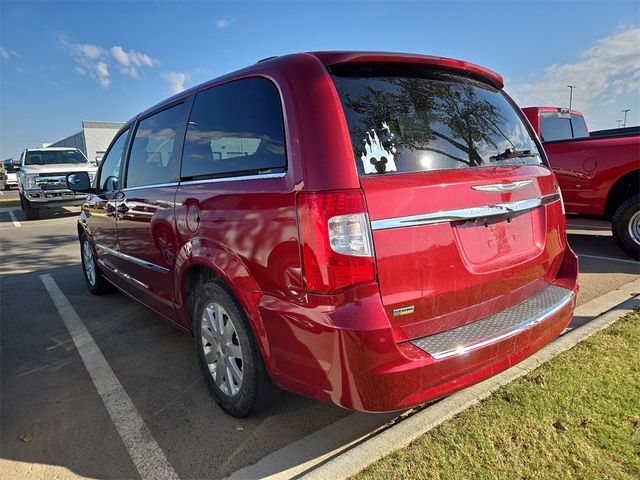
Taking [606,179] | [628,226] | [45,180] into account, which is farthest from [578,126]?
[45,180]

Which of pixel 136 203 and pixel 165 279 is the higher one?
pixel 136 203

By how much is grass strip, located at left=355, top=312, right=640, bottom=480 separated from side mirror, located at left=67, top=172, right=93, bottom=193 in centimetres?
416

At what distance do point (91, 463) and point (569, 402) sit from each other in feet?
8.44

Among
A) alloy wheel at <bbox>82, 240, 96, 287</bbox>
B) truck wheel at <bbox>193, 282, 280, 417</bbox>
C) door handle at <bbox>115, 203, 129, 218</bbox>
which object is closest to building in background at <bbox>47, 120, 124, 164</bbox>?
alloy wheel at <bbox>82, 240, 96, 287</bbox>

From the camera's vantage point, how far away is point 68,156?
49.9 ft

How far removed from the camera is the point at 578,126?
7.93 m

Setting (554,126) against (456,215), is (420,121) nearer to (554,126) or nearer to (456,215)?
(456,215)

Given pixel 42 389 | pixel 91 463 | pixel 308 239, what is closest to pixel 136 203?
pixel 42 389

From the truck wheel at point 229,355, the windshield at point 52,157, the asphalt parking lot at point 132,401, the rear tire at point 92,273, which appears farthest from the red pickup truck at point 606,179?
the windshield at point 52,157

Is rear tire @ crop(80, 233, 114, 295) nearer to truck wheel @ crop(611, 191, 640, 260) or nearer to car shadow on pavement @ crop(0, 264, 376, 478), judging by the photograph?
car shadow on pavement @ crop(0, 264, 376, 478)

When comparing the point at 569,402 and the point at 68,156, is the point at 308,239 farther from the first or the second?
the point at 68,156

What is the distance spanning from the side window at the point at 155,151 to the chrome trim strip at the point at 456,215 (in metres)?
1.67

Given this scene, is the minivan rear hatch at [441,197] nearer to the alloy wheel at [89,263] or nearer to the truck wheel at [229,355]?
the truck wheel at [229,355]

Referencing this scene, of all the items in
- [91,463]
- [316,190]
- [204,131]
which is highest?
[204,131]
